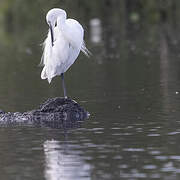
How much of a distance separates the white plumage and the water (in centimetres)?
122

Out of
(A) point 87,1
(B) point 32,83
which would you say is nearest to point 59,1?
(A) point 87,1

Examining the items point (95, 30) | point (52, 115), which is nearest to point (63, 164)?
point (52, 115)

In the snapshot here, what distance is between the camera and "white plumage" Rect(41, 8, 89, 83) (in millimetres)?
16531

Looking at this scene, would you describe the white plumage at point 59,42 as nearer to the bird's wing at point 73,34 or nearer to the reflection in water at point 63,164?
the bird's wing at point 73,34

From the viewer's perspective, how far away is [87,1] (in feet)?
200

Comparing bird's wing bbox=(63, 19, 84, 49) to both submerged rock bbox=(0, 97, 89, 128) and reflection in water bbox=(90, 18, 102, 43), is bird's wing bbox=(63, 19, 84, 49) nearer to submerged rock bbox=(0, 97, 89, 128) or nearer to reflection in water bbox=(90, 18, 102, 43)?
submerged rock bbox=(0, 97, 89, 128)

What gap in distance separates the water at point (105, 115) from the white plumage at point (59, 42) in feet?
3.99

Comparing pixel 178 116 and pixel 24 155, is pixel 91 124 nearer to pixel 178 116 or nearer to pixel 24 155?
pixel 178 116

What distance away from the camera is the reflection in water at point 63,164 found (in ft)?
35.1

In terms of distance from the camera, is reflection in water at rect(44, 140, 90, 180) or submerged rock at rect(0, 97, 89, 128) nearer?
reflection in water at rect(44, 140, 90, 180)

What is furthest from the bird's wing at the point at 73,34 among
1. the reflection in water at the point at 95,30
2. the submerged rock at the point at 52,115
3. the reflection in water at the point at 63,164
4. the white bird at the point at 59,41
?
the reflection in water at the point at 95,30

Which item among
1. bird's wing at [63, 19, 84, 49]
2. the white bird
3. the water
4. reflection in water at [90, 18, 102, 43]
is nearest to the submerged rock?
the water

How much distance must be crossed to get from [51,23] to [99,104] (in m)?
2.26

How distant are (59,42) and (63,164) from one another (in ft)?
18.3
